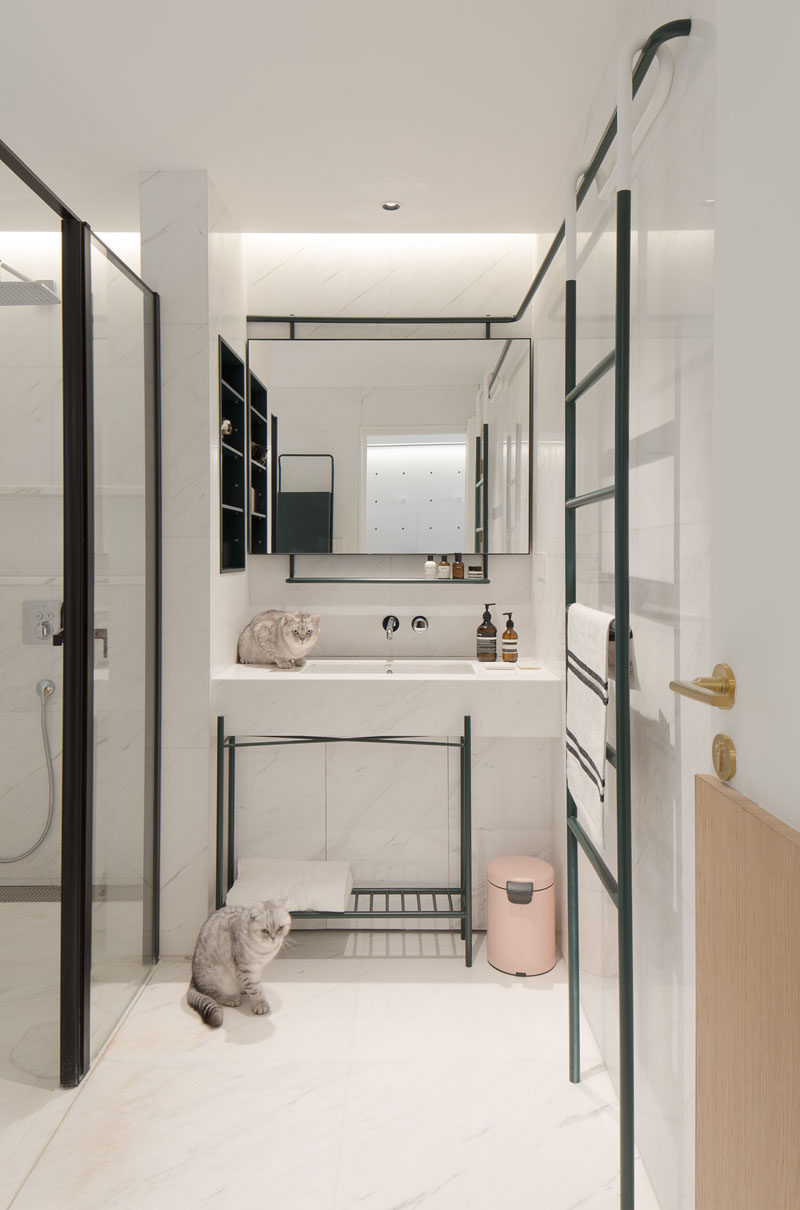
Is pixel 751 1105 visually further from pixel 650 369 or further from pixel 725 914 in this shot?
pixel 650 369

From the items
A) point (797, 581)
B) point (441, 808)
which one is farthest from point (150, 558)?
point (797, 581)

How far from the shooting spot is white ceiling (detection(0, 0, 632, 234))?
1742 millimetres

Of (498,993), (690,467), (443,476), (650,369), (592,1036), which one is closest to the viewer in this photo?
(690,467)

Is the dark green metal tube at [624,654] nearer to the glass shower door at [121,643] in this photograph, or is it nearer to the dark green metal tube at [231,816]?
the glass shower door at [121,643]

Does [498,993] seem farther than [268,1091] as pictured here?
Yes

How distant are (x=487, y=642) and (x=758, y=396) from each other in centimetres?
207

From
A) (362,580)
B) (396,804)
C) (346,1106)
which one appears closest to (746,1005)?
(346,1106)

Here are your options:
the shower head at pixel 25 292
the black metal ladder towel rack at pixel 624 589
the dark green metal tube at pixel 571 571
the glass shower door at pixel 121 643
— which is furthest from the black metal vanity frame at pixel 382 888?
the shower head at pixel 25 292

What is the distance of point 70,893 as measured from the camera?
1.83m

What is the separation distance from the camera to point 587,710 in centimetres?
160

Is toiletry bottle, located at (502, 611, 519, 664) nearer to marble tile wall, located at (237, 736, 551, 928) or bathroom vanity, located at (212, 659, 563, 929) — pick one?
bathroom vanity, located at (212, 659, 563, 929)

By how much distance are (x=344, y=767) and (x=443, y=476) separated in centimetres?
112

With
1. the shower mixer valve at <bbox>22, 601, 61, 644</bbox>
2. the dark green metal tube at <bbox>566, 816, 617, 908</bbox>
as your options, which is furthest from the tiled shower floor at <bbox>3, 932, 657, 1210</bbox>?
the shower mixer valve at <bbox>22, 601, 61, 644</bbox>

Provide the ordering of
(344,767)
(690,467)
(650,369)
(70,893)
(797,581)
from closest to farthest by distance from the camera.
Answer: (797,581) < (690,467) < (650,369) < (70,893) < (344,767)
